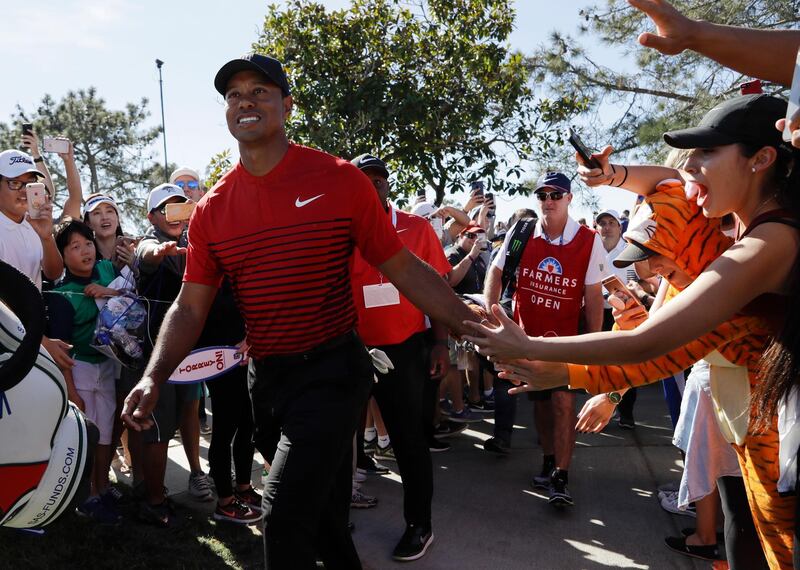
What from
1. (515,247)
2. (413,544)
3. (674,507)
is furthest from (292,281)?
(674,507)

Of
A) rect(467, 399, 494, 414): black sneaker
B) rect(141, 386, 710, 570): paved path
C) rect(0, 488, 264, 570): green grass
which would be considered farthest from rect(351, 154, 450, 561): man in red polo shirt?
rect(467, 399, 494, 414): black sneaker

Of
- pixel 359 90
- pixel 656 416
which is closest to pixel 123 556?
pixel 656 416

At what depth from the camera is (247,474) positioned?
479 cm

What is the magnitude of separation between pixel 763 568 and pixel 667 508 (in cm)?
200

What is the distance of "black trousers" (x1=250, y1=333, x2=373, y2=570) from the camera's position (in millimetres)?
2645

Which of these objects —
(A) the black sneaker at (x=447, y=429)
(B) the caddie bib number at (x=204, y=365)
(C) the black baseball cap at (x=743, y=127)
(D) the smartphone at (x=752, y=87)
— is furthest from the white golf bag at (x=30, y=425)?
(A) the black sneaker at (x=447, y=429)

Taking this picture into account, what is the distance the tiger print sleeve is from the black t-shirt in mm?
4469

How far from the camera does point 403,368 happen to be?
4211 millimetres

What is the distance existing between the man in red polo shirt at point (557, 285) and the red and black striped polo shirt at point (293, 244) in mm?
2091

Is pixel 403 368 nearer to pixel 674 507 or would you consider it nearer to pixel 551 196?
pixel 551 196

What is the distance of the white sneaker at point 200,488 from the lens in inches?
198

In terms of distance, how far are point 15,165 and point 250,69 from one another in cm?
221

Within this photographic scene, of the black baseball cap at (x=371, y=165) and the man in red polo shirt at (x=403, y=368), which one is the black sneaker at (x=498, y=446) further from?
the black baseball cap at (x=371, y=165)

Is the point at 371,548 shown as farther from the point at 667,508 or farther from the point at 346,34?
the point at 346,34
